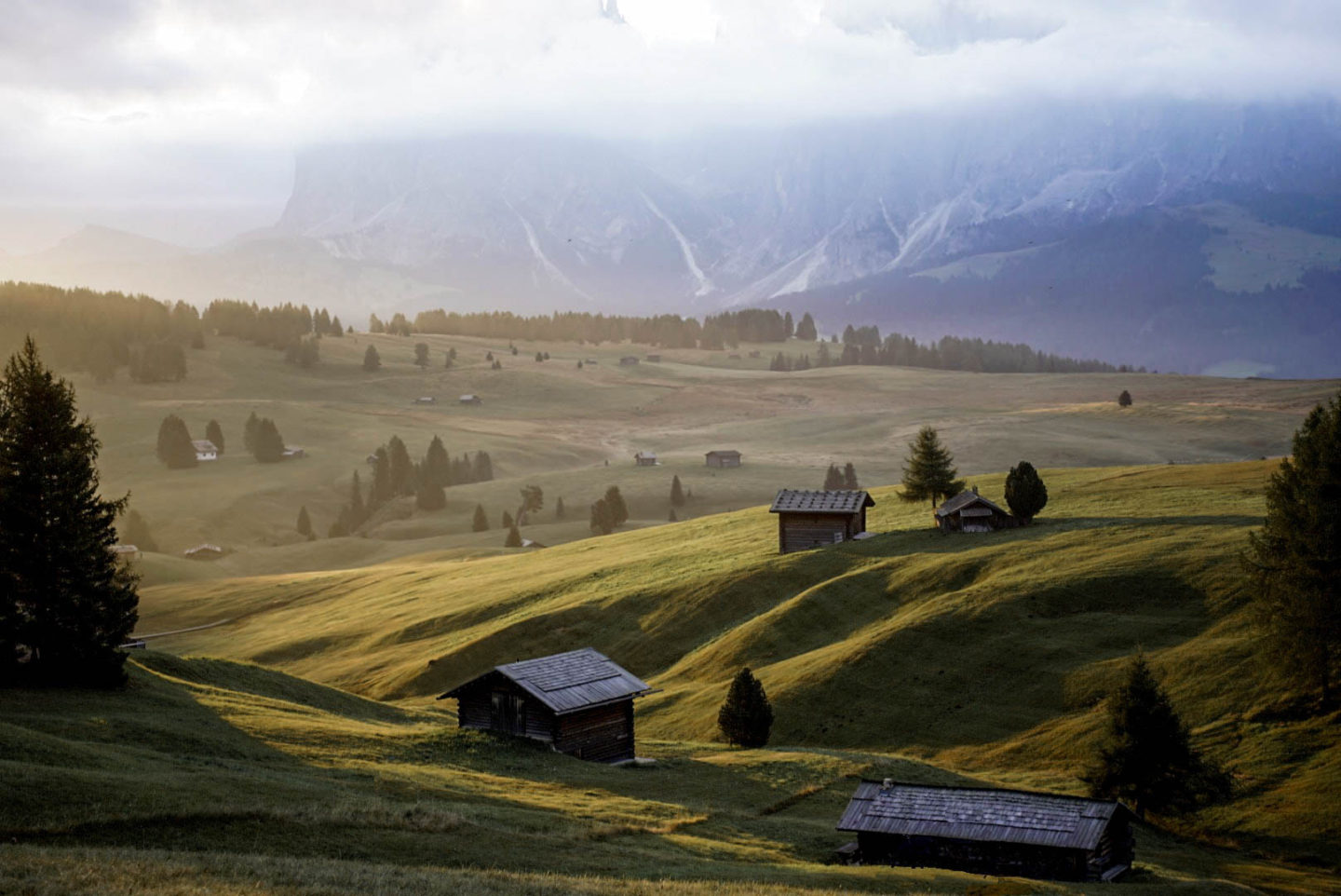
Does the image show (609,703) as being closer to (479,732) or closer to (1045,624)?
(479,732)

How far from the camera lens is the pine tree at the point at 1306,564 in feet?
152

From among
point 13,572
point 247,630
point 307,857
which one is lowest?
point 247,630

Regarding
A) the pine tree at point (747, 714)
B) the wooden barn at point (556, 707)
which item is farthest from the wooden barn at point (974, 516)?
the wooden barn at point (556, 707)

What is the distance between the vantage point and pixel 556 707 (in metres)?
44.5

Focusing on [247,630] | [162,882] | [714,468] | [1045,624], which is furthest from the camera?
[714,468]

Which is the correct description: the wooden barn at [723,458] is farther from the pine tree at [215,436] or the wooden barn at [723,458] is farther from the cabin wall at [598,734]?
the cabin wall at [598,734]

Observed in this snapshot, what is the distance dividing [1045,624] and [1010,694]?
20.0ft

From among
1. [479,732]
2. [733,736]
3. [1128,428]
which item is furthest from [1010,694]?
[1128,428]

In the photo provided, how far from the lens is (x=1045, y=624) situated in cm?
5662

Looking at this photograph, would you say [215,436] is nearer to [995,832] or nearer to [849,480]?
[849,480]

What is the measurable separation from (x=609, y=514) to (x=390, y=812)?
3867 inches

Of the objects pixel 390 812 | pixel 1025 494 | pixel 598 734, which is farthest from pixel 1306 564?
pixel 390 812

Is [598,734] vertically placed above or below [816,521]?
below

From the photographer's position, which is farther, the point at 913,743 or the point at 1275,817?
the point at 913,743
